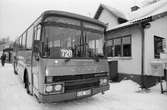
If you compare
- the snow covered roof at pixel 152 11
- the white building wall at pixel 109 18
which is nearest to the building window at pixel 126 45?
the snow covered roof at pixel 152 11

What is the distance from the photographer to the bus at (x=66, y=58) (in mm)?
3930

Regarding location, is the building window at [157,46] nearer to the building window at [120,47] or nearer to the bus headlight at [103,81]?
the building window at [120,47]

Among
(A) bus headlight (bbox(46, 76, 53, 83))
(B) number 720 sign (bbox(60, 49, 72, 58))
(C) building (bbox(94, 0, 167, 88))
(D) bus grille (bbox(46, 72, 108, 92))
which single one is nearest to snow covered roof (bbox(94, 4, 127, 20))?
(C) building (bbox(94, 0, 167, 88))

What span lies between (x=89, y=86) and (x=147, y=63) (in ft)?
17.5

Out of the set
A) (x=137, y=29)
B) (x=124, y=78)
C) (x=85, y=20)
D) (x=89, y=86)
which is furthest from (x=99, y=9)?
(x=89, y=86)

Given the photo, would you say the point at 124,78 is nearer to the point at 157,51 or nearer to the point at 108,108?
the point at 157,51

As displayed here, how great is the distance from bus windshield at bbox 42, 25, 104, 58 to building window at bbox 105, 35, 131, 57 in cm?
475

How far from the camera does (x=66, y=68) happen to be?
4.14 m

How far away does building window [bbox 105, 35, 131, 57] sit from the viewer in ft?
31.1

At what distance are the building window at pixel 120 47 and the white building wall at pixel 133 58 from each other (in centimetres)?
29

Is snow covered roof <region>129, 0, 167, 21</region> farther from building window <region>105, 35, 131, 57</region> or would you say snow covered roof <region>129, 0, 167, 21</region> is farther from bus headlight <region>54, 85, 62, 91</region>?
bus headlight <region>54, 85, 62, 91</region>

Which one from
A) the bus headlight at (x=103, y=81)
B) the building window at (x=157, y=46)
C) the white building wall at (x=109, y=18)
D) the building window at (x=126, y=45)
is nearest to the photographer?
the bus headlight at (x=103, y=81)

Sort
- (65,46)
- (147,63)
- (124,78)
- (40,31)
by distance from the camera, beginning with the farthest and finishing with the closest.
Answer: (124,78) < (147,63) < (65,46) < (40,31)

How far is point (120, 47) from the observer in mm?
9898
